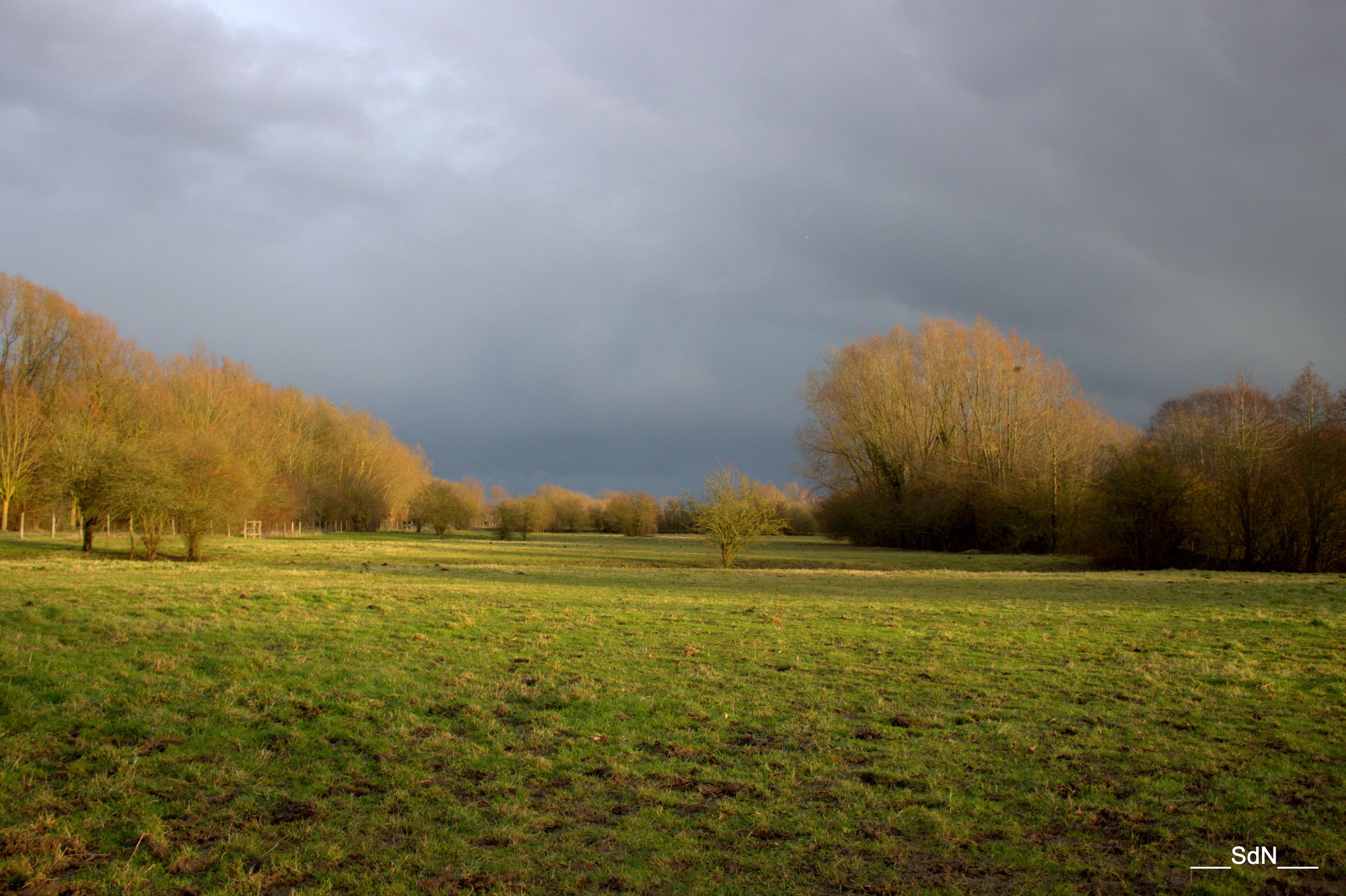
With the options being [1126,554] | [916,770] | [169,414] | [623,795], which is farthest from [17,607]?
[169,414]

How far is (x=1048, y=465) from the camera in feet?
163

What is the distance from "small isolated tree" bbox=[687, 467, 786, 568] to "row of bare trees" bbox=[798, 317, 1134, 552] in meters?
24.7

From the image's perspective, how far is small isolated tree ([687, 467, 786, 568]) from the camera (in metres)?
33.4

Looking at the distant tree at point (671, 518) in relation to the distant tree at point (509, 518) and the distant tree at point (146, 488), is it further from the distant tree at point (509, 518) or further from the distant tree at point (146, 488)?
the distant tree at point (146, 488)

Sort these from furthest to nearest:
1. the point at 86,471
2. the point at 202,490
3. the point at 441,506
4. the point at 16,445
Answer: the point at 441,506 → the point at 16,445 → the point at 202,490 → the point at 86,471

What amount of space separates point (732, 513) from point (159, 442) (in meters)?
24.2

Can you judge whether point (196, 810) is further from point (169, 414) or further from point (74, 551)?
point (169, 414)

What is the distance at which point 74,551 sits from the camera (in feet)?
96.6

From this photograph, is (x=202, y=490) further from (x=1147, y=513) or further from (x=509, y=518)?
(x=509, y=518)

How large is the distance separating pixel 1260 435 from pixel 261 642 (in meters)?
42.1

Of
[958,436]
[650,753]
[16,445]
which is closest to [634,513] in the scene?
[958,436]

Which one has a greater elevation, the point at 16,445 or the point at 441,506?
the point at 16,445

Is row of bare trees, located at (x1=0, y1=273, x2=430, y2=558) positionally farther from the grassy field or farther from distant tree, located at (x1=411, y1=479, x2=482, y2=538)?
the grassy field

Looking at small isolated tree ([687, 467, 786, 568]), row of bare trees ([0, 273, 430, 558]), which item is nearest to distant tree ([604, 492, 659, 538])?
row of bare trees ([0, 273, 430, 558])
